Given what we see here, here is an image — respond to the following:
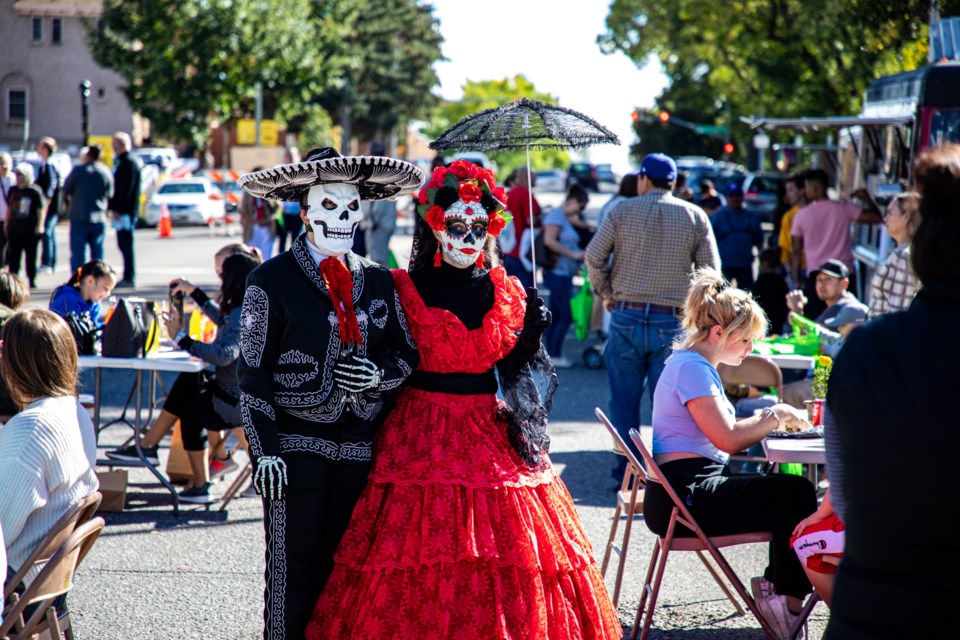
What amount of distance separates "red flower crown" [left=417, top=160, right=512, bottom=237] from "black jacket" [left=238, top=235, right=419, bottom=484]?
21.1 inches

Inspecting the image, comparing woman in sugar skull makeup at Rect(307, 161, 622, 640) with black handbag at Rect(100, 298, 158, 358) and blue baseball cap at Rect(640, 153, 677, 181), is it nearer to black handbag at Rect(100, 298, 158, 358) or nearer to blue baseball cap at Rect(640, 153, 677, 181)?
blue baseball cap at Rect(640, 153, 677, 181)

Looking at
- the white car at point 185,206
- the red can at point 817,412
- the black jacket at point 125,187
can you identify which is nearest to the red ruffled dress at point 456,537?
the red can at point 817,412

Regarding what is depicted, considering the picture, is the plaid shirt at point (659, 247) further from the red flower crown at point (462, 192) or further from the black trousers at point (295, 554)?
the black trousers at point (295, 554)

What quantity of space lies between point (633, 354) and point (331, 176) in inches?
114

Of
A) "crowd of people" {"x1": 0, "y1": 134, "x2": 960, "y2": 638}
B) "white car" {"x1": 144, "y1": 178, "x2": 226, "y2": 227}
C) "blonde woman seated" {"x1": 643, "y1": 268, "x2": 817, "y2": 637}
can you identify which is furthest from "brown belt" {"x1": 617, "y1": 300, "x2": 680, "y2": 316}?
"white car" {"x1": 144, "y1": 178, "x2": 226, "y2": 227}

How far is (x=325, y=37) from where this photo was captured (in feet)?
143

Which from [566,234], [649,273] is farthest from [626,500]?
[566,234]

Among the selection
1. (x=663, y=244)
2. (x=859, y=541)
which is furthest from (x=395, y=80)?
(x=859, y=541)

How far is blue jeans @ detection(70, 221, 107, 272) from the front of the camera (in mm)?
13656

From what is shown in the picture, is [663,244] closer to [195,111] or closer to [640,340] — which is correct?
[640,340]

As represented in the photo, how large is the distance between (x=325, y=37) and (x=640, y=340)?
1549 inches

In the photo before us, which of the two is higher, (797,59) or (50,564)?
(797,59)

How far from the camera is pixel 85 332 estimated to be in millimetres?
6406

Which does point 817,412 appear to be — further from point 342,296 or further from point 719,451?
point 342,296
